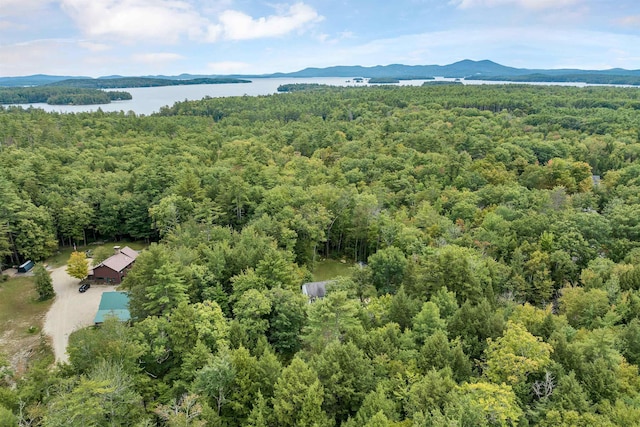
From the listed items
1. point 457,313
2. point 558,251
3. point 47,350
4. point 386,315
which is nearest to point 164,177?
point 47,350

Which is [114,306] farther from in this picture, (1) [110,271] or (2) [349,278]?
(2) [349,278]

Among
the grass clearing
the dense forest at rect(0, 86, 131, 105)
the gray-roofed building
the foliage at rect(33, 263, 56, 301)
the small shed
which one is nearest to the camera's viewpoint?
the grass clearing

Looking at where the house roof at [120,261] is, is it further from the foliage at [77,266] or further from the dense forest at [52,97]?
the dense forest at [52,97]

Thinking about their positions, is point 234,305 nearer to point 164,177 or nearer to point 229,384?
point 229,384

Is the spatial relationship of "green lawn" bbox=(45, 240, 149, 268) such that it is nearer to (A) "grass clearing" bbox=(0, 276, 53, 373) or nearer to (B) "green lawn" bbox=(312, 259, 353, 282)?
(A) "grass clearing" bbox=(0, 276, 53, 373)

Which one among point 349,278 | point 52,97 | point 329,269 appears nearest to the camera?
point 349,278

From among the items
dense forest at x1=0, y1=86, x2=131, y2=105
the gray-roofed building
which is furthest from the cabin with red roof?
dense forest at x1=0, y1=86, x2=131, y2=105

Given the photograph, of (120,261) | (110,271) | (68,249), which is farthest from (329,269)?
(68,249)
